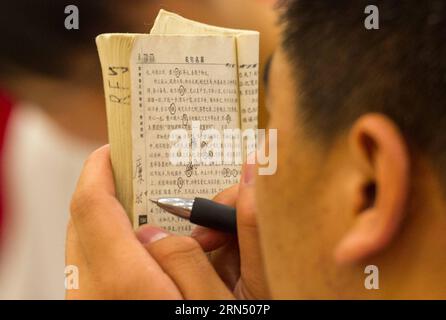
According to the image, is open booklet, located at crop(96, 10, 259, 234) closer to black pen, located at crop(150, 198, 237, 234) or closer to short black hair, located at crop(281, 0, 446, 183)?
black pen, located at crop(150, 198, 237, 234)

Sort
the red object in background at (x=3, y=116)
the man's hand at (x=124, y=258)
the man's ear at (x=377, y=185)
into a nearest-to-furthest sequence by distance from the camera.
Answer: the man's ear at (x=377, y=185) < the man's hand at (x=124, y=258) < the red object in background at (x=3, y=116)

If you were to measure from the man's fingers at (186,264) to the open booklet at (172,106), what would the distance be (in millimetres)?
25

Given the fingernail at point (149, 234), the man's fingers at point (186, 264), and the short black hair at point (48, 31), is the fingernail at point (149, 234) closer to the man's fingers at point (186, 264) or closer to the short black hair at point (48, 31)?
the man's fingers at point (186, 264)

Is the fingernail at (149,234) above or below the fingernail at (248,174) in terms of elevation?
below

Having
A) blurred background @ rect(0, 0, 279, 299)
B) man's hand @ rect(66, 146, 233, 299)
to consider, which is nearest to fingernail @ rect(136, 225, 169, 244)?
man's hand @ rect(66, 146, 233, 299)

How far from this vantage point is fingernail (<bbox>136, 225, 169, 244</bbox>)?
0.49 meters

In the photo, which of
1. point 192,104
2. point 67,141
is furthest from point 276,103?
point 67,141

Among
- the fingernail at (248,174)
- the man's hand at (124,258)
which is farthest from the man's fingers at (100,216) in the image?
the fingernail at (248,174)

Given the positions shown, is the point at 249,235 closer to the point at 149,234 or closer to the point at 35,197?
the point at 149,234

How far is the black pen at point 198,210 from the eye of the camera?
0.50 meters

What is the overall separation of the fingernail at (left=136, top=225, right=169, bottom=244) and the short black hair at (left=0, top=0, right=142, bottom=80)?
0.17 metres

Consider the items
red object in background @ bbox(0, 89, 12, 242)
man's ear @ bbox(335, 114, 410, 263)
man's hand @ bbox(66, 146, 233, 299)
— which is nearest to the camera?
man's ear @ bbox(335, 114, 410, 263)

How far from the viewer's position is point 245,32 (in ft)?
1.72

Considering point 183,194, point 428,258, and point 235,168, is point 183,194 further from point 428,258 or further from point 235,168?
point 428,258
